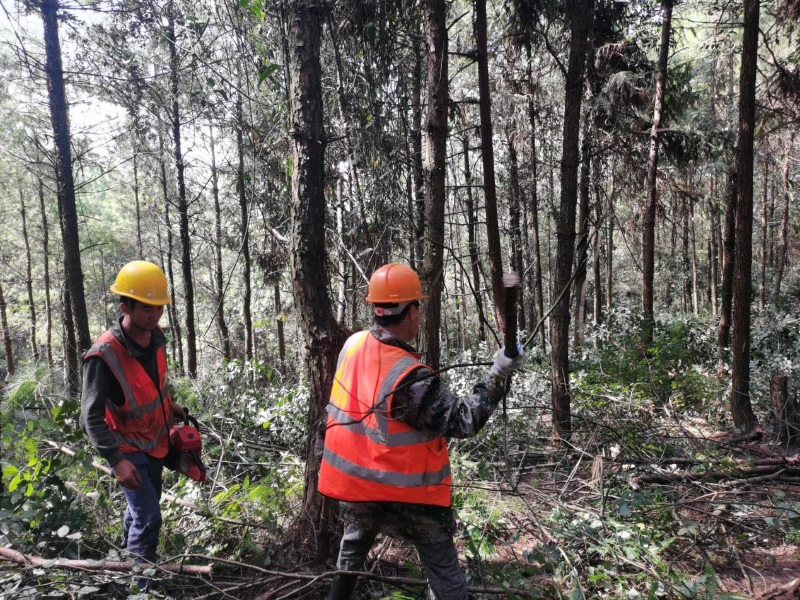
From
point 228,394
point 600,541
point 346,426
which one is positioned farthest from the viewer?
point 228,394

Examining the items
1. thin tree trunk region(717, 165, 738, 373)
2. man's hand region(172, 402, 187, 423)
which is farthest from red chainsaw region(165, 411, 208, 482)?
thin tree trunk region(717, 165, 738, 373)

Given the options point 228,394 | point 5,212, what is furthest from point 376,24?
point 5,212

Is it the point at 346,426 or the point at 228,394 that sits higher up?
the point at 346,426

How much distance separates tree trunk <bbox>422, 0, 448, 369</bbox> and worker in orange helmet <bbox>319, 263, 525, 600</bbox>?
1780 millimetres

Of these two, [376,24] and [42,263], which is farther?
[42,263]

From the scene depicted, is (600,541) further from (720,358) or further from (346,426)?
(720,358)

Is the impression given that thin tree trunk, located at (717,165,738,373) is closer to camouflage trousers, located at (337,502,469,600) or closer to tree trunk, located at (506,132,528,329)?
tree trunk, located at (506,132,528,329)

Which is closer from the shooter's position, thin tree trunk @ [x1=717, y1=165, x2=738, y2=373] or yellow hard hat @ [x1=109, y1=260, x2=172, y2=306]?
Answer: yellow hard hat @ [x1=109, y1=260, x2=172, y2=306]

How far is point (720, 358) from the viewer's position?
30.0ft

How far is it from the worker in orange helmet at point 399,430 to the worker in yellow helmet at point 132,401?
1259 mm

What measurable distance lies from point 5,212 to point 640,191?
2387 centimetres

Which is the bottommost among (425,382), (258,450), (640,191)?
(258,450)

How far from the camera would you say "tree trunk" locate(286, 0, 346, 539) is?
3.27 metres

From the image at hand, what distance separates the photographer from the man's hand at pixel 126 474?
273 centimetres
